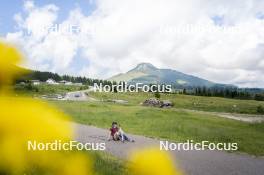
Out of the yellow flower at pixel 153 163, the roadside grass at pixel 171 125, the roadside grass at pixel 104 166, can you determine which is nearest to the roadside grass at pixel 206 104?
the roadside grass at pixel 171 125

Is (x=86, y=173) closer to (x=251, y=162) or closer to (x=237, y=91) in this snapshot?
(x=251, y=162)

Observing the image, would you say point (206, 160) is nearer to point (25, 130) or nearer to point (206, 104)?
point (206, 104)

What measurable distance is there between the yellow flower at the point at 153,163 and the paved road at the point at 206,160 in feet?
24.5

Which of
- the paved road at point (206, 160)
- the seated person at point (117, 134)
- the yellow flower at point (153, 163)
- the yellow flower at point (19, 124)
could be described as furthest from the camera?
the seated person at point (117, 134)

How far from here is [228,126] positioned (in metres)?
13.1

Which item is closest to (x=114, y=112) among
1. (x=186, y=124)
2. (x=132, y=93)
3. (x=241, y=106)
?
(x=132, y=93)

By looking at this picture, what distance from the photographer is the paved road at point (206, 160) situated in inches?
340

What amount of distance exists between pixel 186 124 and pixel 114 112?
2440 mm

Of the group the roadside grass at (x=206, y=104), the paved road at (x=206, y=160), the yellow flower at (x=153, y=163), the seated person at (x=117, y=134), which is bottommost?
the paved road at (x=206, y=160)

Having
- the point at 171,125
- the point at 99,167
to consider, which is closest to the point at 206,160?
the point at 171,125

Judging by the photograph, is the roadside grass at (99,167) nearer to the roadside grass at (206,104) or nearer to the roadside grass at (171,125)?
the roadside grass at (171,125)

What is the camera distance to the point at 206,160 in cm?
964

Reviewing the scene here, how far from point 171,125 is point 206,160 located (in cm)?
304

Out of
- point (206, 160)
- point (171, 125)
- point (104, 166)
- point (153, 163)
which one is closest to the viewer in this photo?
point (153, 163)
